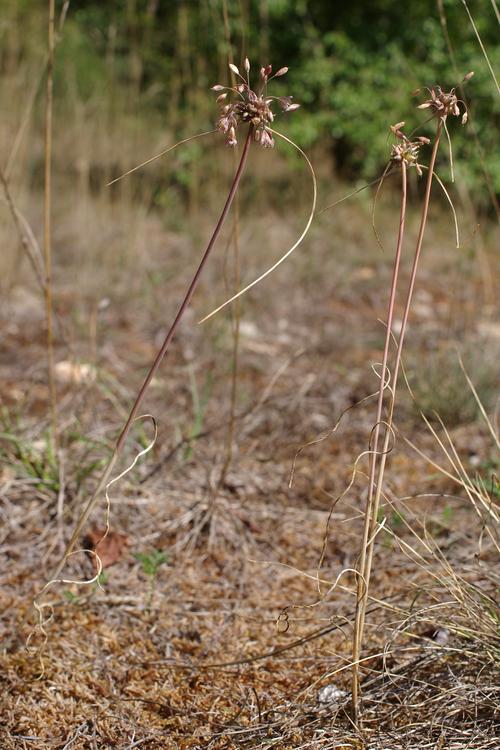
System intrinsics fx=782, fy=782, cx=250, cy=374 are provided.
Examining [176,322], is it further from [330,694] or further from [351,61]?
[351,61]

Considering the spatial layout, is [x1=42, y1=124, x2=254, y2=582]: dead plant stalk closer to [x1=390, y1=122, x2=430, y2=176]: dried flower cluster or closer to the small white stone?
[x1=390, y1=122, x2=430, y2=176]: dried flower cluster

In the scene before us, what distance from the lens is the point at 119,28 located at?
558 cm

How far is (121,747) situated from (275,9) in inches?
183

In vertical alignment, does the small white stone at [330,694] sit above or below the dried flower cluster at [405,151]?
below

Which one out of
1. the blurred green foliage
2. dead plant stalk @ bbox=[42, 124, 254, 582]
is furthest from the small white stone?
the blurred green foliage

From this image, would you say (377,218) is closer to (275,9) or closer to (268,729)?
(275,9)

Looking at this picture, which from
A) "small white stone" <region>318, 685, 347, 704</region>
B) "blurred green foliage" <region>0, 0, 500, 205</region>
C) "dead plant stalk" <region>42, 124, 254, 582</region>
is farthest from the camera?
"blurred green foliage" <region>0, 0, 500, 205</region>

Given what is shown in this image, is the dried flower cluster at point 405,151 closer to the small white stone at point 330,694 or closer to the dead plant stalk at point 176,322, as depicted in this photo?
the dead plant stalk at point 176,322

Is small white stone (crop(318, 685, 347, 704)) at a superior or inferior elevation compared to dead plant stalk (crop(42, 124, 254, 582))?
inferior

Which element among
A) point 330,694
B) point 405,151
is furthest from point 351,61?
point 330,694

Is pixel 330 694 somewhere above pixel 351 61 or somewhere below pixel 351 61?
below

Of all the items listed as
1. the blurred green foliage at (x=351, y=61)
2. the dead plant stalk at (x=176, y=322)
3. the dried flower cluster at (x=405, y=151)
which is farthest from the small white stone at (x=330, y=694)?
the blurred green foliage at (x=351, y=61)

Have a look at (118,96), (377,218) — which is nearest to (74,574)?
(377,218)

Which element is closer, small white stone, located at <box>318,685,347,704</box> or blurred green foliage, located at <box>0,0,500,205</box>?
small white stone, located at <box>318,685,347,704</box>
